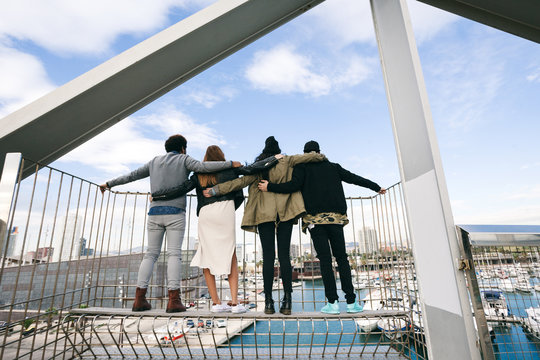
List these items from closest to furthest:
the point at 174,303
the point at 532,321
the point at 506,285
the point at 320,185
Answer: the point at 506,285
the point at 174,303
the point at 320,185
the point at 532,321

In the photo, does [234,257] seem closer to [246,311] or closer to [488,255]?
[246,311]

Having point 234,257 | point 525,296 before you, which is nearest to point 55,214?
point 234,257

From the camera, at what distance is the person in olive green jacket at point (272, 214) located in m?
2.34

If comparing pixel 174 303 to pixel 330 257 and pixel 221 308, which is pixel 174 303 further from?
pixel 330 257

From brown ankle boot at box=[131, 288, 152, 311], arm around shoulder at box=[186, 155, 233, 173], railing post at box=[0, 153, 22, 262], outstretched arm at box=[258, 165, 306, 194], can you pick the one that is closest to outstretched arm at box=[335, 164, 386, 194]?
outstretched arm at box=[258, 165, 306, 194]

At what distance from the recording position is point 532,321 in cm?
299

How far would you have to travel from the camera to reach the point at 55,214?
7.17 ft

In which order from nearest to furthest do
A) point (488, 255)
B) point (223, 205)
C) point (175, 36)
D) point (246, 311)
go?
point (488, 255), point (175, 36), point (246, 311), point (223, 205)

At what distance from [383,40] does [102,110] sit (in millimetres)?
2120

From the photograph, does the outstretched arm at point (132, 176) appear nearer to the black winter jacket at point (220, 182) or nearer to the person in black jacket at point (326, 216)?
the black winter jacket at point (220, 182)

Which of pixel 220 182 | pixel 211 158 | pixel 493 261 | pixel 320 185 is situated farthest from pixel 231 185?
pixel 493 261

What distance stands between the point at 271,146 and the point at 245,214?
745 mm

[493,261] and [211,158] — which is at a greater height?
[211,158]

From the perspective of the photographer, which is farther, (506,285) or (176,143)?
(176,143)
